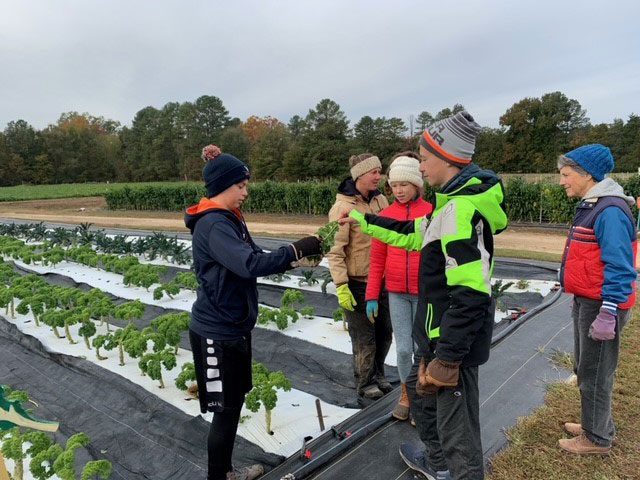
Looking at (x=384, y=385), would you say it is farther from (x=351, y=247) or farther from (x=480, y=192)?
(x=480, y=192)

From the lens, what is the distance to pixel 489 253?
6.15ft

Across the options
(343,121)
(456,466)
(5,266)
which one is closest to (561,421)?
(456,466)

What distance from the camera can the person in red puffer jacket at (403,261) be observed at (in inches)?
103

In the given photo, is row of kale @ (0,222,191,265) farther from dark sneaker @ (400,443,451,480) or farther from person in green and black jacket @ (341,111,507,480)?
person in green and black jacket @ (341,111,507,480)

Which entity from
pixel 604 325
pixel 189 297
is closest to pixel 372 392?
pixel 604 325

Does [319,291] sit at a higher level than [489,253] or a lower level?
lower

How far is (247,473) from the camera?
2.40 m

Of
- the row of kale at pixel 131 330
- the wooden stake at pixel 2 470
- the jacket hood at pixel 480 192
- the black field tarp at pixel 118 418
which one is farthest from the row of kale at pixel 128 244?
the jacket hood at pixel 480 192

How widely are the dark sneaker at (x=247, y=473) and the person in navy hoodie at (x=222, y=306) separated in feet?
0.05

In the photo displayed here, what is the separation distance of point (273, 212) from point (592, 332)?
783 inches

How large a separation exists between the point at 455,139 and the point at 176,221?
1897cm

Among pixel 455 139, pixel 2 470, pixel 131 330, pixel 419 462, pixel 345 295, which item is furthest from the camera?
pixel 131 330

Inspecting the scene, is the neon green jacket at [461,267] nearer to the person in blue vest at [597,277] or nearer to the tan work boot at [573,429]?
the person in blue vest at [597,277]

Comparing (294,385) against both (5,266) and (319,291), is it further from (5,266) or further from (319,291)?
(5,266)
